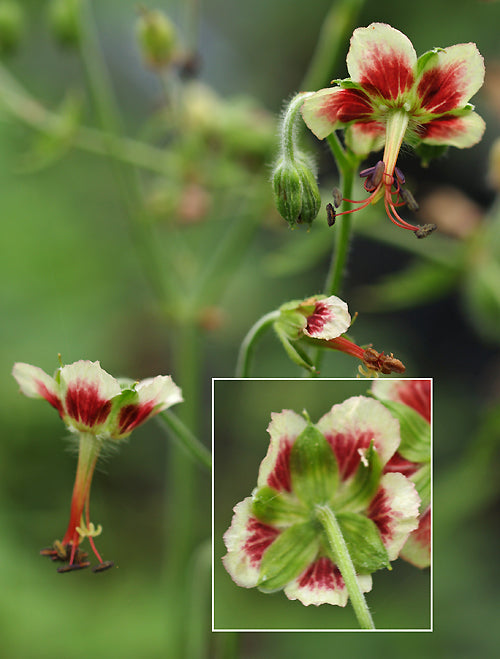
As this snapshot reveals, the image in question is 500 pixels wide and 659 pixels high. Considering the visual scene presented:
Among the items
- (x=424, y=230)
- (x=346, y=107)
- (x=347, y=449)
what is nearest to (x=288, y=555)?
(x=347, y=449)

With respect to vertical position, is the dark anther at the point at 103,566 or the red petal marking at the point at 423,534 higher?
the red petal marking at the point at 423,534

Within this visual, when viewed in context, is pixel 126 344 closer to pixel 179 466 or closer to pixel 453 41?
pixel 179 466

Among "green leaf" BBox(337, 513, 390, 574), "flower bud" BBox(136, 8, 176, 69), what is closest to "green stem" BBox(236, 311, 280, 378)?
"green leaf" BBox(337, 513, 390, 574)

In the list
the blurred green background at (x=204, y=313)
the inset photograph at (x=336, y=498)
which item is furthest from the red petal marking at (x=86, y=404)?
the blurred green background at (x=204, y=313)

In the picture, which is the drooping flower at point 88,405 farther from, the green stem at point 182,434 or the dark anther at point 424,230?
the dark anther at point 424,230

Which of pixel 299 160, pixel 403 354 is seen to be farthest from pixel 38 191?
pixel 299 160

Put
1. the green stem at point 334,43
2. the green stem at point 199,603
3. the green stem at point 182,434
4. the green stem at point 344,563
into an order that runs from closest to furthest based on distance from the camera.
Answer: the green stem at point 344,563
the green stem at point 182,434
the green stem at point 199,603
the green stem at point 334,43
